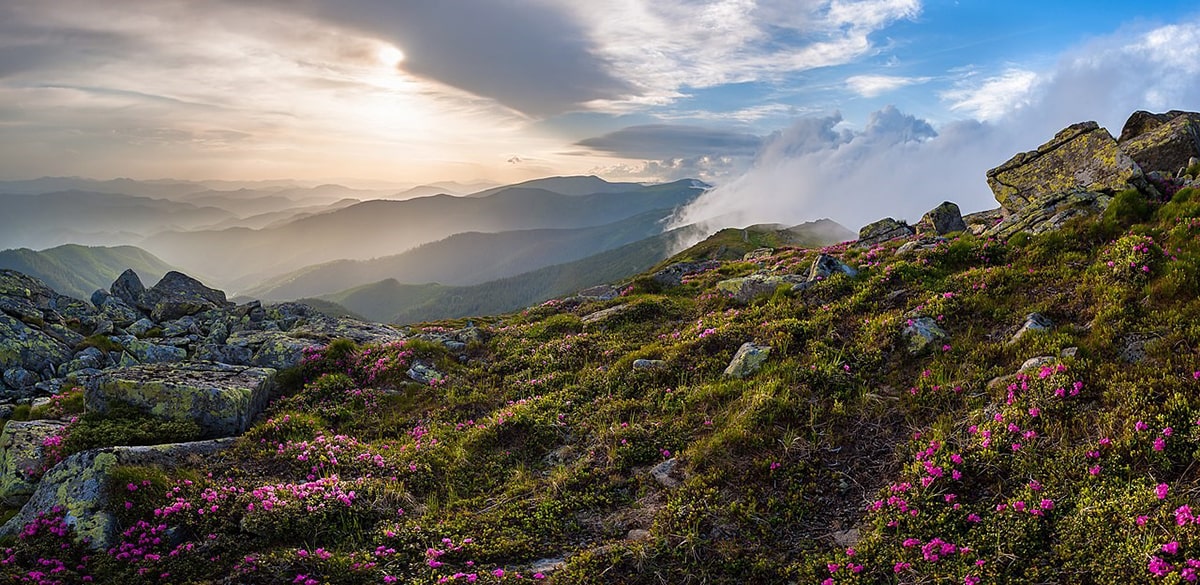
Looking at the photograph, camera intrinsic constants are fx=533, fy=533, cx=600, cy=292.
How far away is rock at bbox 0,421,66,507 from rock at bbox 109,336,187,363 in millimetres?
15091

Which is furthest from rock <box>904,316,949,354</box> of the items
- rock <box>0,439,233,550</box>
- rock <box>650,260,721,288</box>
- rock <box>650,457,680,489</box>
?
rock <box>0,439,233,550</box>

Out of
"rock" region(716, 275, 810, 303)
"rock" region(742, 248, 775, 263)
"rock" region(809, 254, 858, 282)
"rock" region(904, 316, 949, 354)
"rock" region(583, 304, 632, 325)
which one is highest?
"rock" region(742, 248, 775, 263)

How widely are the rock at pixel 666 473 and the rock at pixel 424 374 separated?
9395 mm

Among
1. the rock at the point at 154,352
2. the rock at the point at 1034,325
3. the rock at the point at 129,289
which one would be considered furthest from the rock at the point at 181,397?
the rock at the point at 129,289

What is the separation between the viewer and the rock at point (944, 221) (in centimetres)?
3122

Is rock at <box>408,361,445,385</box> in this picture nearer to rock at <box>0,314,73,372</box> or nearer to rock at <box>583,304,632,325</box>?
rock at <box>583,304,632,325</box>

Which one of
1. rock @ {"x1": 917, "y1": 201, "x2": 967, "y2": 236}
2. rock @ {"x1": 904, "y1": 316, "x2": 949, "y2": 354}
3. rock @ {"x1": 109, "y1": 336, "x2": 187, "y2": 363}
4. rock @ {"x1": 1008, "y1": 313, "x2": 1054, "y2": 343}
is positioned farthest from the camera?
rock @ {"x1": 917, "y1": 201, "x2": 967, "y2": 236}

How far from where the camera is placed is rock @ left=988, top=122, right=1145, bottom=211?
24328 millimetres

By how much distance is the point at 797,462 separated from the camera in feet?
33.9

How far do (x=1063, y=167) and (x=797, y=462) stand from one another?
92.4 ft

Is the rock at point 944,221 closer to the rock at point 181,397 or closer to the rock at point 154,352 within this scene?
the rock at point 181,397

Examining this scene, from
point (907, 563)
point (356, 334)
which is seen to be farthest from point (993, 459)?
point (356, 334)

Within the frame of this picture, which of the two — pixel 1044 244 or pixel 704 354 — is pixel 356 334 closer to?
pixel 704 354

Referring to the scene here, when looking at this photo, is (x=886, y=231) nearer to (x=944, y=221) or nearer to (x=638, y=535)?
(x=944, y=221)
